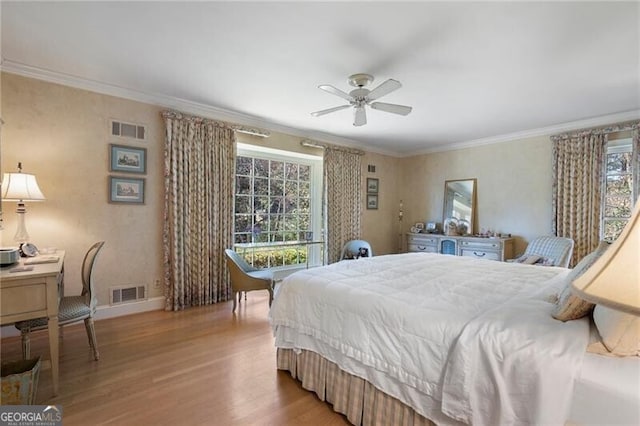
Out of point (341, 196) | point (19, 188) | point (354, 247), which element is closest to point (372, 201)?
point (341, 196)

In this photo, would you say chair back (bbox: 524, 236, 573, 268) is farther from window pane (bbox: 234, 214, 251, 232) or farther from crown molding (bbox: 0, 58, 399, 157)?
window pane (bbox: 234, 214, 251, 232)

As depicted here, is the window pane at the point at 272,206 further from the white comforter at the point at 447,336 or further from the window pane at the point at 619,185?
the window pane at the point at 619,185

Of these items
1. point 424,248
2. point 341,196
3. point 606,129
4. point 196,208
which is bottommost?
point 424,248

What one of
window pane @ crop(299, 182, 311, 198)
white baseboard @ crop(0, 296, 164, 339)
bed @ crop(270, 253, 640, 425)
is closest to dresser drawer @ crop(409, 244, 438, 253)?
window pane @ crop(299, 182, 311, 198)

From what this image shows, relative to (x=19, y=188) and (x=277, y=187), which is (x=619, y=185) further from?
(x=19, y=188)

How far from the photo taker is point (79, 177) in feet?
10.5

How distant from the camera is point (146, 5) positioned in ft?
6.54

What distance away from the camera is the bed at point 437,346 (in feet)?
3.70

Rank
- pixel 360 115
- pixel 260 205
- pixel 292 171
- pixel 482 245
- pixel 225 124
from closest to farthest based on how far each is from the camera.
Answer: pixel 360 115
pixel 225 124
pixel 260 205
pixel 482 245
pixel 292 171

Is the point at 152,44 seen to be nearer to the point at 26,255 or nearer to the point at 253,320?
the point at 26,255

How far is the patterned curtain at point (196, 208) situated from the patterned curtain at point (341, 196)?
180cm

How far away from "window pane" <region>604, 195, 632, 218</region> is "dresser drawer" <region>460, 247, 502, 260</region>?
1.44 metres

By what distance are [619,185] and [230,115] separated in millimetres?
5402

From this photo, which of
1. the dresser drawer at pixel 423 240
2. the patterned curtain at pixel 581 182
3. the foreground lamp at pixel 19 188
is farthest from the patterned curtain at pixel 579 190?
the foreground lamp at pixel 19 188
